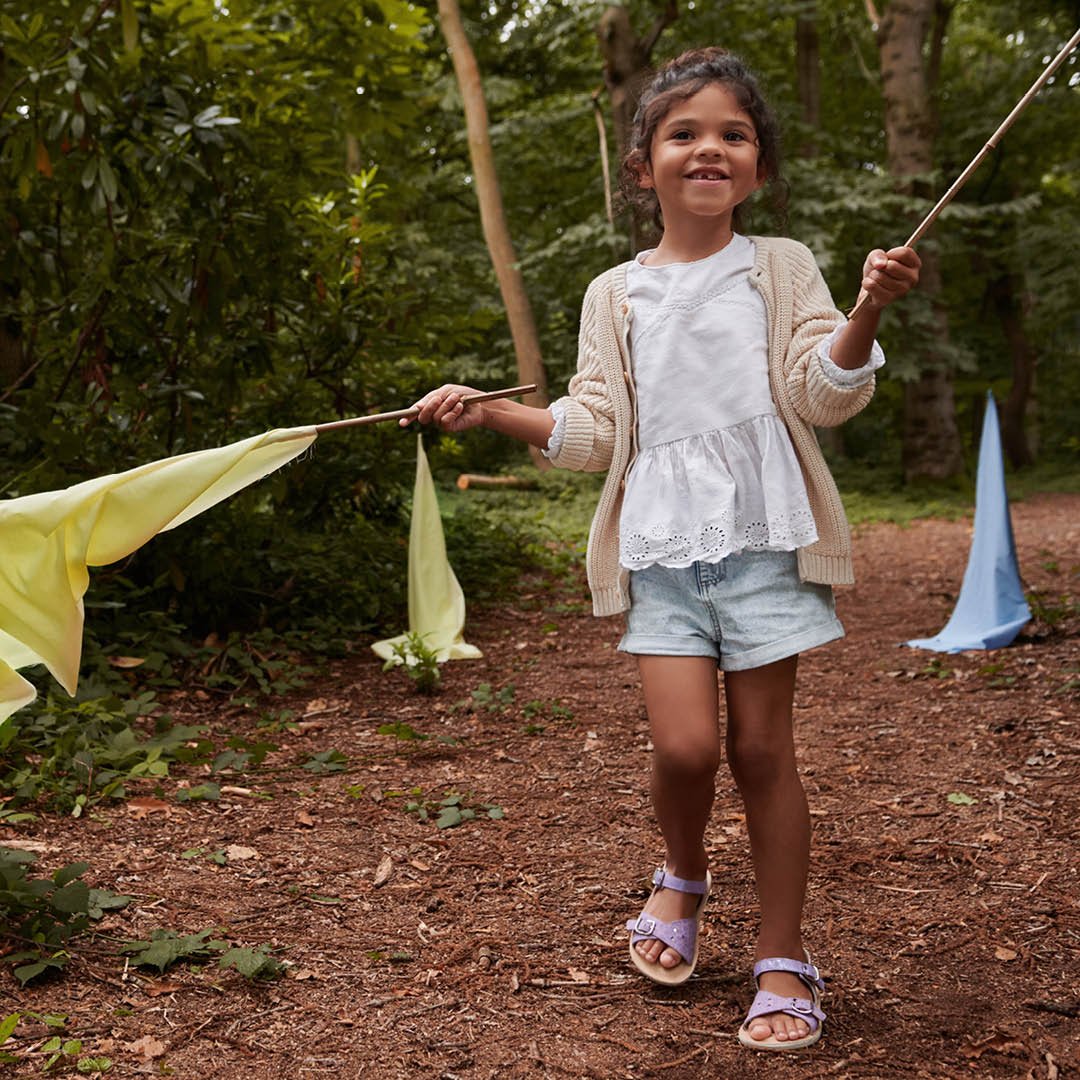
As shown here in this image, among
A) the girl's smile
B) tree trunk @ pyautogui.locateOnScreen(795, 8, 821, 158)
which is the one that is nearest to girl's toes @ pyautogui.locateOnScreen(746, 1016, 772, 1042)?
the girl's smile

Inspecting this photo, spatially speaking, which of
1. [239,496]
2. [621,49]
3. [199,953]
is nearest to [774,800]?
[199,953]

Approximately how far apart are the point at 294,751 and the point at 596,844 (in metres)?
1.35

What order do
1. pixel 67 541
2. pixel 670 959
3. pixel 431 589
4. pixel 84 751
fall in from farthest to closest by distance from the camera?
pixel 431 589, pixel 84 751, pixel 670 959, pixel 67 541

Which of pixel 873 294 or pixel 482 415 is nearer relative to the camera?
pixel 873 294

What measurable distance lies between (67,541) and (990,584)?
16.2ft

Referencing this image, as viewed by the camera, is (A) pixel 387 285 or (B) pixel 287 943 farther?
(A) pixel 387 285

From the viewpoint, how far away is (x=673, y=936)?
256 centimetres

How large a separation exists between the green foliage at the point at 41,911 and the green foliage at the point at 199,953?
0.45 feet

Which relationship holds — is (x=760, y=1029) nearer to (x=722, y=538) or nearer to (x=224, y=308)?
A: (x=722, y=538)

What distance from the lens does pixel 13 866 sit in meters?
2.65

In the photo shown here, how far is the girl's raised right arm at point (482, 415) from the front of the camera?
2.43 meters

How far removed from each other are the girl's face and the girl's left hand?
415 millimetres

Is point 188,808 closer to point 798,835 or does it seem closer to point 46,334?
point 798,835

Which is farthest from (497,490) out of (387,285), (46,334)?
(46,334)
